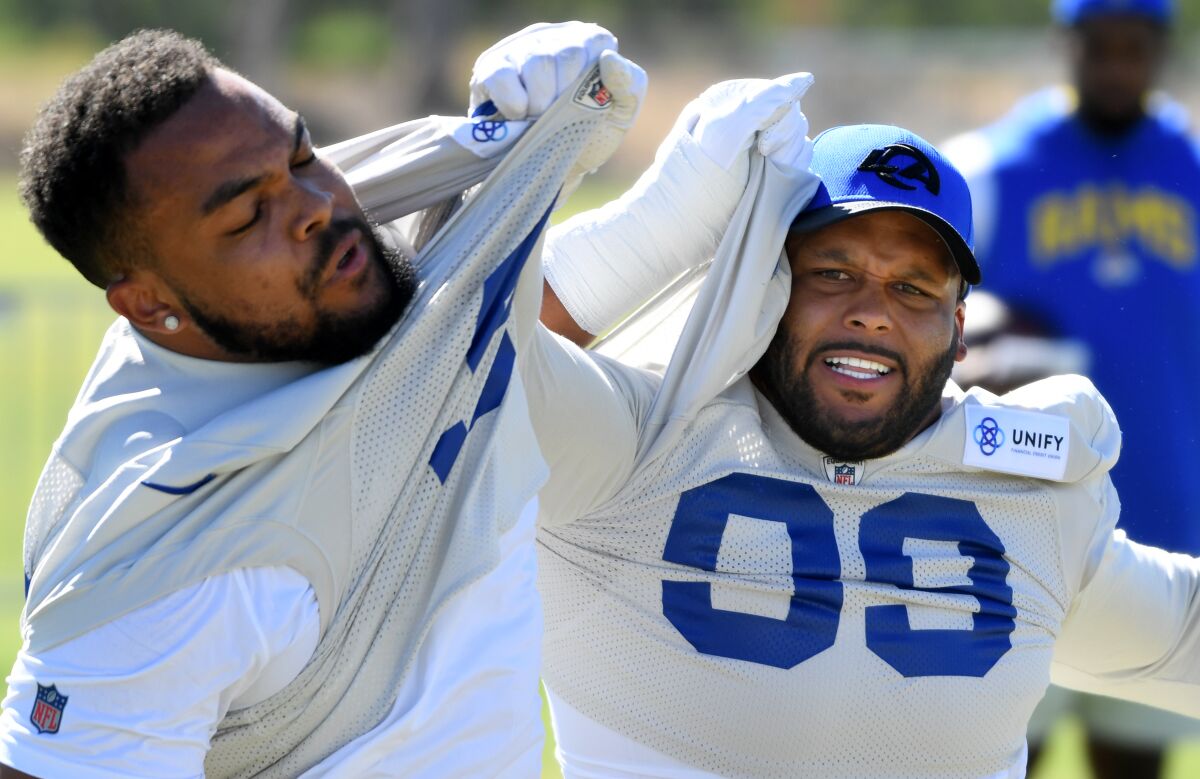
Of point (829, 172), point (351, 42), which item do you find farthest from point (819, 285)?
point (351, 42)

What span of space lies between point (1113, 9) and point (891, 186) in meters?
2.43

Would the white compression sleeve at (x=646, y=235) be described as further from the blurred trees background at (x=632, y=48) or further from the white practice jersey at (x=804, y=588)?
the blurred trees background at (x=632, y=48)

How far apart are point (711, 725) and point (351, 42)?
3314 centimetres

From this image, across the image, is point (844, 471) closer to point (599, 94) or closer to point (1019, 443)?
point (1019, 443)

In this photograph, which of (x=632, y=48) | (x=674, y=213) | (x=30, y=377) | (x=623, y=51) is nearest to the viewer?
(x=674, y=213)

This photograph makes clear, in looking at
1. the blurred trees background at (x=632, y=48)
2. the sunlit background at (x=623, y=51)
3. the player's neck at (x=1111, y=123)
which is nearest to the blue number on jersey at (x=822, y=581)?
the player's neck at (x=1111, y=123)

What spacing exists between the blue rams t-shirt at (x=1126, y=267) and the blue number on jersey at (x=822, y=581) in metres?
1.71

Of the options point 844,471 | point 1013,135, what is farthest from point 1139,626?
point 1013,135

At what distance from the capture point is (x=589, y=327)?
9.78ft

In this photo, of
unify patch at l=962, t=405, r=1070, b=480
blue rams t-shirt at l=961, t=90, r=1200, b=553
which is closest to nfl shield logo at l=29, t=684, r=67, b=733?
unify patch at l=962, t=405, r=1070, b=480

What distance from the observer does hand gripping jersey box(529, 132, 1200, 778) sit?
280 centimetres

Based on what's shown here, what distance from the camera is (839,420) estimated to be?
293cm

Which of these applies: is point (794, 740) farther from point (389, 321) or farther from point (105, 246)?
point (105, 246)

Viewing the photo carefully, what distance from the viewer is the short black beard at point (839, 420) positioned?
2930 mm
